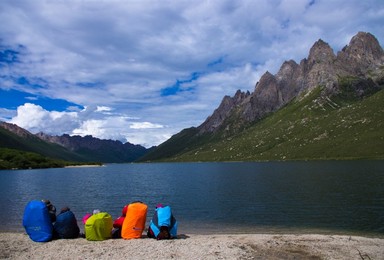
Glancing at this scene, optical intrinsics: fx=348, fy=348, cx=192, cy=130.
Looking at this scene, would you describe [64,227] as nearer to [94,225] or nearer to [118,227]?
[94,225]

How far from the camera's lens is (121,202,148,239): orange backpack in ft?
95.7

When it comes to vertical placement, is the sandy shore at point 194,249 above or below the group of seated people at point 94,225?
below

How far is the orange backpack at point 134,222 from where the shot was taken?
29.2m

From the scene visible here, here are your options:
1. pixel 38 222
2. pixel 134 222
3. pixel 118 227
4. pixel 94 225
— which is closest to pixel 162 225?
pixel 134 222

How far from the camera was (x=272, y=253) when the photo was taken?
24844mm

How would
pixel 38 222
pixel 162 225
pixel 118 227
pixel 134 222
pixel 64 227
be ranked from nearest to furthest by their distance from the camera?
pixel 38 222, pixel 162 225, pixel 64 227, pixel 134 222, pixel 118 227

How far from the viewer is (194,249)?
25.3 m

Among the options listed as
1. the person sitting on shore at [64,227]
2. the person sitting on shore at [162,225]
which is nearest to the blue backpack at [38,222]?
the person sitting on shore at [64,227]

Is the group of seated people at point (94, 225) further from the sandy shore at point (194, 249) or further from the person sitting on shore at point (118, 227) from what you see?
the sandy shore at point (194, 249)

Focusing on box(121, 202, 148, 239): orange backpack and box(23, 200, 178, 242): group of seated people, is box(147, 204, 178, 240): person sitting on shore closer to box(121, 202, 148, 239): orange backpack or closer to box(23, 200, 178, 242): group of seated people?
box(23, 200, 178, 242): group of seated people

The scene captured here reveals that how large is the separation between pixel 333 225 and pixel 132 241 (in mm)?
27939

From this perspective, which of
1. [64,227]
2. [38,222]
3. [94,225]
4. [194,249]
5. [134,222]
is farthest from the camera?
[134,222]

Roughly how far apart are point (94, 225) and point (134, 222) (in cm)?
327

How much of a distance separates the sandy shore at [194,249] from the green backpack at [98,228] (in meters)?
0.78
